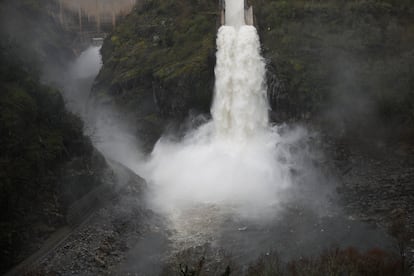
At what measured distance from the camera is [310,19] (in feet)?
159

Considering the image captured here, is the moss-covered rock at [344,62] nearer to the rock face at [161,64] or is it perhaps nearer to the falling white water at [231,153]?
the falling white water at [231,153]

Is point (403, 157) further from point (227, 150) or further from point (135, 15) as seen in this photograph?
point (135, 15)

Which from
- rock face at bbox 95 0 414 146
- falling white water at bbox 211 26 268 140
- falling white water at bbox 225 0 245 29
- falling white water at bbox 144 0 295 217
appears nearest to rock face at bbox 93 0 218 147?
rock face at bbox 95 0 414 146

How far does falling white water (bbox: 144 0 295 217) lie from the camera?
3506 centimetres

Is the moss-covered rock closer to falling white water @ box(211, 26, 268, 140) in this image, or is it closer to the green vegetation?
falling white water @ box(211, 26, 268, 140)

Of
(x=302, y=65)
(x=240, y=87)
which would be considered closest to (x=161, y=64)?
(x=240, y=87)

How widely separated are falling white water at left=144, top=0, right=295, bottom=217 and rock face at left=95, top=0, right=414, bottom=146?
157cm

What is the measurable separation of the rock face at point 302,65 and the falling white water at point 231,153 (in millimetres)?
1571

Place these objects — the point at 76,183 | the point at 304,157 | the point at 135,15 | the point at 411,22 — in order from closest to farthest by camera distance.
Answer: the point at 76,183 < the point at 304,157 < the point at 411,22 < the point at 135,15

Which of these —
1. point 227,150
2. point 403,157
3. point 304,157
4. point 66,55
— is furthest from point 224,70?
point 66,55

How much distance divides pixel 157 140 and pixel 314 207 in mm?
19755

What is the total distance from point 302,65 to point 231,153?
1143 cm

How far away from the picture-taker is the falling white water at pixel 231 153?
35062 mm

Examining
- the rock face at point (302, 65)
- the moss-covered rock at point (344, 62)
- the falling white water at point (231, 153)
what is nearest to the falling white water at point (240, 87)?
the falling white water at point (231, 153)
